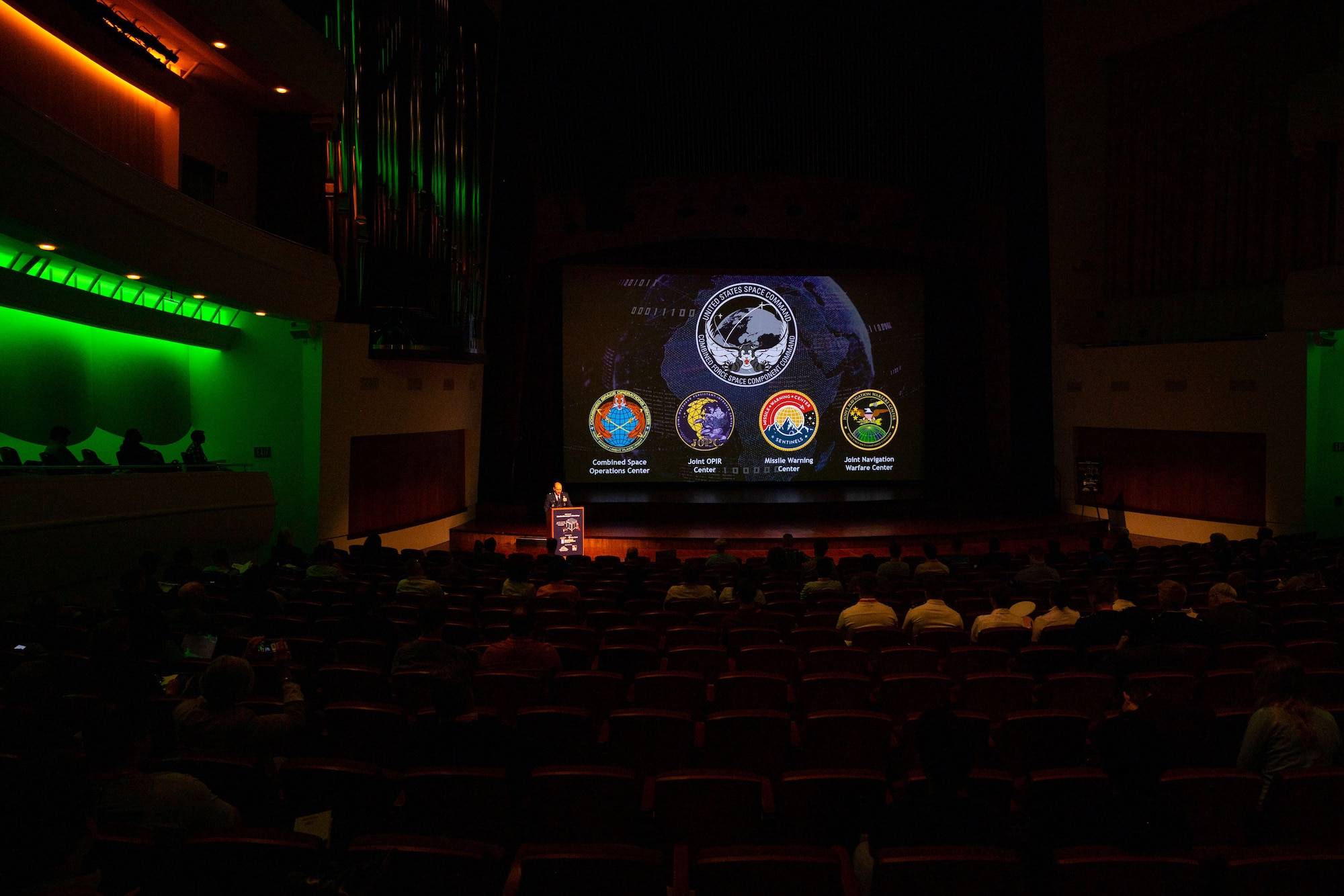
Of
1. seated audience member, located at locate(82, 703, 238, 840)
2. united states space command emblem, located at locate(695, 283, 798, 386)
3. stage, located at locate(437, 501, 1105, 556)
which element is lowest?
stage, located at locate(437, 501, 1105, 556)

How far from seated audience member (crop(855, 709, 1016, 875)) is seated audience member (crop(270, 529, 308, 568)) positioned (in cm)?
855

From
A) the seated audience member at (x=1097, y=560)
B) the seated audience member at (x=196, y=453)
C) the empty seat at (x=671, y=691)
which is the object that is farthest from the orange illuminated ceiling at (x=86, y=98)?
the seated audience member at (x=1097, y=560)

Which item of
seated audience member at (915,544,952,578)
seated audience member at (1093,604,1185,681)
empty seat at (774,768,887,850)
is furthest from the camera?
seated audience member at (915,544,952,578)

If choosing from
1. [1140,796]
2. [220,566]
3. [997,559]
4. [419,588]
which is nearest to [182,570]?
[220,566]

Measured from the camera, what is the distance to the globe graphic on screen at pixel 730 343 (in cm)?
1731

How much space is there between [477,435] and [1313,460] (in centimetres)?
1542

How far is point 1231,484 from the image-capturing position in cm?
1549

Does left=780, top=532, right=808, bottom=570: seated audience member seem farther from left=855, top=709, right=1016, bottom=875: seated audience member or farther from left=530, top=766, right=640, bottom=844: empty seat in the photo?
left=855, top=709, right=1016, bottom=875: seated audience member

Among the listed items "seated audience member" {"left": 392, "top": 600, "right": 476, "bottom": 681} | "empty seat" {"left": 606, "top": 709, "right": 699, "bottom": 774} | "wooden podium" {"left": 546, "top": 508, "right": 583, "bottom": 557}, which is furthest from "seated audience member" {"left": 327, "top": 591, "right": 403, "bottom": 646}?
"wooden podium" {"left": 546, "top": 508, "right": 583, "bottom": 557}

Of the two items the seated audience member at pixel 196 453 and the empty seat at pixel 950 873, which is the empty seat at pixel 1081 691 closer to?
the empty seat at pixel 950 873

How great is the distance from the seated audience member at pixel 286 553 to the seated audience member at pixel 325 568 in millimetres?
550

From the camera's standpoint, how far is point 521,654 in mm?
4707

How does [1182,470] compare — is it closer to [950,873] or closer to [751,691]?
[751,691]

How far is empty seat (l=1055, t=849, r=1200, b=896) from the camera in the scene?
2.17 metres
